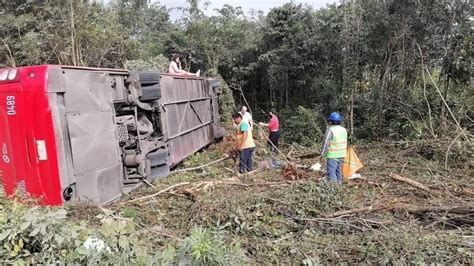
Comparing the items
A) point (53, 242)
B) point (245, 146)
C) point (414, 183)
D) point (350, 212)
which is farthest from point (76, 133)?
point (414, 183)

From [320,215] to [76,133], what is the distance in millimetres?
3275

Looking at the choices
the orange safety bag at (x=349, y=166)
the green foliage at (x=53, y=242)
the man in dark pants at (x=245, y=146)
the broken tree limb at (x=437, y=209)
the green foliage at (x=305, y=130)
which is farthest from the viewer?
the green foliage at (x=305, y=130)

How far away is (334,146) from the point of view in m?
6.62

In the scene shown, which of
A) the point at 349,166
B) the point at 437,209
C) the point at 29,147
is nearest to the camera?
the point at 437,209

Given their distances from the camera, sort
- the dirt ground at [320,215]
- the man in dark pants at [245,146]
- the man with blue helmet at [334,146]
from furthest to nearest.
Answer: the man in dark pants at [245,146] < the man with blue helmet at [334,146] < the dirt ground at [320,215]

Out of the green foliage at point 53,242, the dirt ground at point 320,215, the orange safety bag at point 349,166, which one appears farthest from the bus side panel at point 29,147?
the orange safety bag at point 349,166

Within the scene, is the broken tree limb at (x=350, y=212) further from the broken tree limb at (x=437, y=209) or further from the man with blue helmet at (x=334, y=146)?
the man with blue helmet at (x=334, y=146)

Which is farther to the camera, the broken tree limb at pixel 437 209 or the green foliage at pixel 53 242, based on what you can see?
the broken tree limb at pixel 437 209

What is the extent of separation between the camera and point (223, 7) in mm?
21844

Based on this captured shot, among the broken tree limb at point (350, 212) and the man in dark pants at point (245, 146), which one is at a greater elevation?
the man in dark pants at point (245, 146)

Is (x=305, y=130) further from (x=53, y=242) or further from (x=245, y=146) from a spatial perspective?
(x=53, y=242)

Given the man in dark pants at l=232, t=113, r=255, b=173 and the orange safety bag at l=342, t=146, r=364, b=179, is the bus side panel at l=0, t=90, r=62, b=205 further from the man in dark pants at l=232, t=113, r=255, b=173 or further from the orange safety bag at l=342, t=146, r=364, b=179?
the orange safety bag at l=342, t=146, r=364, b=179

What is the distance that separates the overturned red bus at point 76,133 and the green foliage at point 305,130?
23.5ft

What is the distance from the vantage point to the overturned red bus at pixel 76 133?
478 cm
